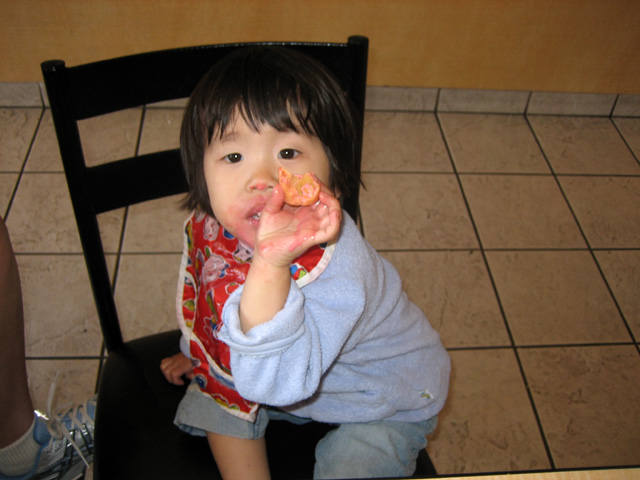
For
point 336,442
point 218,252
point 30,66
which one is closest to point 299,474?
point 336,442

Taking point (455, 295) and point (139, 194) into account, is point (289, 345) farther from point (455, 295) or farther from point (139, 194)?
point (455, 295)

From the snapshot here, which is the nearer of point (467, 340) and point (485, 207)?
point (467, 340)

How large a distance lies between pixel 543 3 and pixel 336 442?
1874 mm

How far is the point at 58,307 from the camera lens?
5.34 feet

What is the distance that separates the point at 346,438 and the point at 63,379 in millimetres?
923

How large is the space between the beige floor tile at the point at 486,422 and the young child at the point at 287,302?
1.75 feet

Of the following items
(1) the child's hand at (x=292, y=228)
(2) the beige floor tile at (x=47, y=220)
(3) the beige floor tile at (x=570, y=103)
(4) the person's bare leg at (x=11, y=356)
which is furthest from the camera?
(3) the beige floor tile at (x=570, y=103)

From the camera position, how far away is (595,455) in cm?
139

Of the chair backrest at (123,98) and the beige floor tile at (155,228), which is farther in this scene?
the beige floor tile at (155,228)

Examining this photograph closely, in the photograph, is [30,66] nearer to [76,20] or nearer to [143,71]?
[76,20]

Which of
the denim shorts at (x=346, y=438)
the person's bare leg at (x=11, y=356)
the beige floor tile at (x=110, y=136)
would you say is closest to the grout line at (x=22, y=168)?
the beige floor tile at (x=110, y=136)

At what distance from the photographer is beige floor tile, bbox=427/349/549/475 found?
4.50ft

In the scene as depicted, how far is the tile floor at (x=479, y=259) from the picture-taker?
1.46 metres

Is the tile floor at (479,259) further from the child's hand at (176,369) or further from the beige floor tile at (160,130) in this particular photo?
the child's hand at (176,369)
